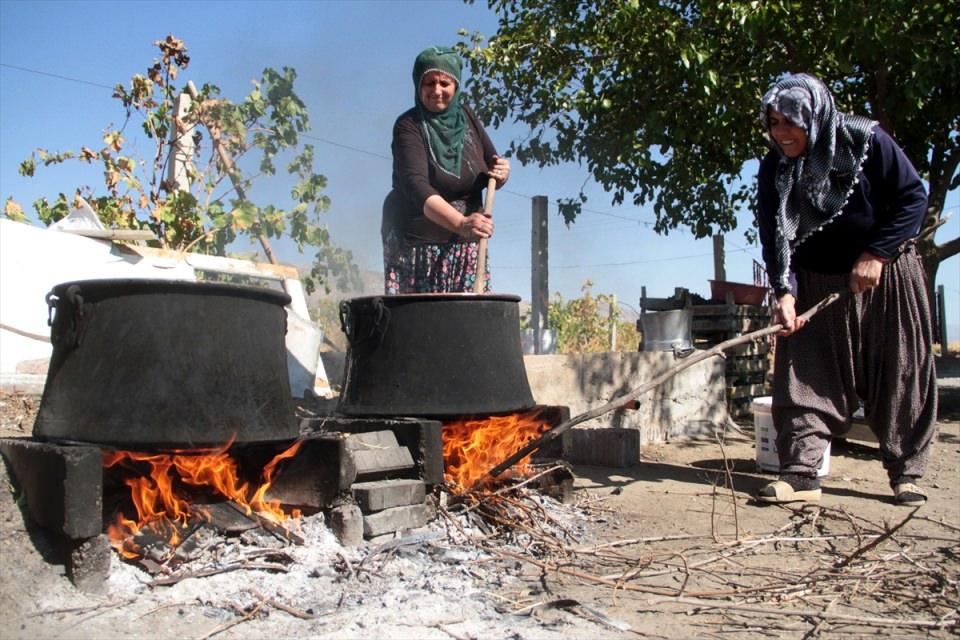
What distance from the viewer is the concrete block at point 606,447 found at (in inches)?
198

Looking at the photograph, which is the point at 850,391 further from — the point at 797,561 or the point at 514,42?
the point at 514,42

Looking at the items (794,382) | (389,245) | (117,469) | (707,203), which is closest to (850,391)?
Answer: (794,382)

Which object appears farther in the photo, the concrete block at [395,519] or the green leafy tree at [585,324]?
the green leafy tree at [585,324]

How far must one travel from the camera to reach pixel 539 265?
9773 mm

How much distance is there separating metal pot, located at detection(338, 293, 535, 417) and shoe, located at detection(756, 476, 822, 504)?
1.32 m

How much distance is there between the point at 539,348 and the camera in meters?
9.47

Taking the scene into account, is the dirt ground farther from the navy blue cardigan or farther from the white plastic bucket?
the navy blue cardigan

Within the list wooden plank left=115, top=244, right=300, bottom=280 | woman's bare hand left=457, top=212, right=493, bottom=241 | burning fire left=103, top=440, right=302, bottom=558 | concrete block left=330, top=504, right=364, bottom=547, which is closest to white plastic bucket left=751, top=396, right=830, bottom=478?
woman's bare hand left=457, top=212, right=493, bottom=241

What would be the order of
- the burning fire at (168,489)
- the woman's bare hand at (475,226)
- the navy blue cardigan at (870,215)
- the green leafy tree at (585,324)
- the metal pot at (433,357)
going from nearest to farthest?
the burning fire at (168,489)
the metal pot at (433,357)
the navy blue cardigan at (870,215)
the woman's bare hand at (475,226)
the green leafy tree at (585,324)

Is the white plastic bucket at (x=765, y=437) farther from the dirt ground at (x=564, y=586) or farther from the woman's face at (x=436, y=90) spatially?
the woman's face at (x=436, y=90)

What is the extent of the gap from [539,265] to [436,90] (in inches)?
228

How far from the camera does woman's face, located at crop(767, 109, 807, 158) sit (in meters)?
3.84

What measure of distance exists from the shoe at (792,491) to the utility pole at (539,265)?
5.71 m

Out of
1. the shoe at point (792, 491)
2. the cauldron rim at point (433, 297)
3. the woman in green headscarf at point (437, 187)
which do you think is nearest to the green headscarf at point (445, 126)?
the woman in green headscarf at point (437, 187)
